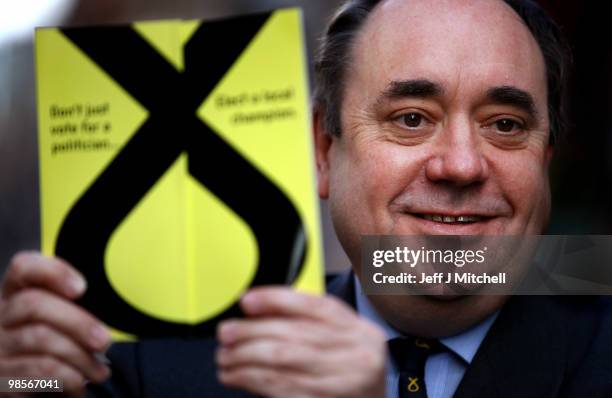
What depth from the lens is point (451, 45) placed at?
5.95ft

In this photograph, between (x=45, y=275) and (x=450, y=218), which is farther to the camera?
(x=450, y=218)

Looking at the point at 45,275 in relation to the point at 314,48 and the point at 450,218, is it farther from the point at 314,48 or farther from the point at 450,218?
the point at 314,48

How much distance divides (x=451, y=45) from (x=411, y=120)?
0.21 metres

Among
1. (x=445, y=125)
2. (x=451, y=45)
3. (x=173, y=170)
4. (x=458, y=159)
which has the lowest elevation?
(x=173, y=170)

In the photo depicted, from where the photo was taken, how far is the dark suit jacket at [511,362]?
1807 mm

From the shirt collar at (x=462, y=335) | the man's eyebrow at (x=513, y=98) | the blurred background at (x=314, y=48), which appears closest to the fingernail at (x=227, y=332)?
the shirt collar at (x=462, y=335)

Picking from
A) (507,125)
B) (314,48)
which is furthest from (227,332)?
(314,48)

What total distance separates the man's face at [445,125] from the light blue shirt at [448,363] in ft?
0.86

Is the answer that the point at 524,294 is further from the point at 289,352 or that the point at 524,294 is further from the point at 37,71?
the point at 37,71

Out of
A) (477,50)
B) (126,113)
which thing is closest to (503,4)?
(477,50)

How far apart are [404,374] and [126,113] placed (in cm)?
93

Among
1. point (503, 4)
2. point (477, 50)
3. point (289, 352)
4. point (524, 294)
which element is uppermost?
point (503, 4)

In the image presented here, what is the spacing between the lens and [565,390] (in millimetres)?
1835

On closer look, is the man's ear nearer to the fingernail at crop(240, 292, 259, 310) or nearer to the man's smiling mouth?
the man's smiling mouth
